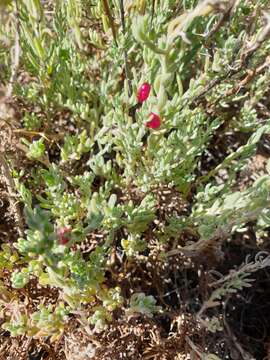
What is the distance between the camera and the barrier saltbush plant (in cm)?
112

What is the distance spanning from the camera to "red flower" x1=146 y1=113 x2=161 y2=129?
1104 millimetres

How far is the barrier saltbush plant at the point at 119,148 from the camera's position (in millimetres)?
1118

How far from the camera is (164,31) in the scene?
4.08 ft

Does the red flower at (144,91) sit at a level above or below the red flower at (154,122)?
above

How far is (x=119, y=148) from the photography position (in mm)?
1291

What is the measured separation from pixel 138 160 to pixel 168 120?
19 centimetres

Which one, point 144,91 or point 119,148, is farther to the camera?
point 119,148

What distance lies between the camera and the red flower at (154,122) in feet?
3.62

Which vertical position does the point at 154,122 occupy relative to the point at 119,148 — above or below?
above

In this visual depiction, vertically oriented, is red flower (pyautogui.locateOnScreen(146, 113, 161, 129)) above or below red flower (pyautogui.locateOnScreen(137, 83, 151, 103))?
below

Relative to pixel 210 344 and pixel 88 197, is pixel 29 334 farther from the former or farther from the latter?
pixel 210 344

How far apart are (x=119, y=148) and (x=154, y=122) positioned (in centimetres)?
20

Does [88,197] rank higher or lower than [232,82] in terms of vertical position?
lower

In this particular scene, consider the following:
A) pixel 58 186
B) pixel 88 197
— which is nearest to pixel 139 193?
pixel 88 197
